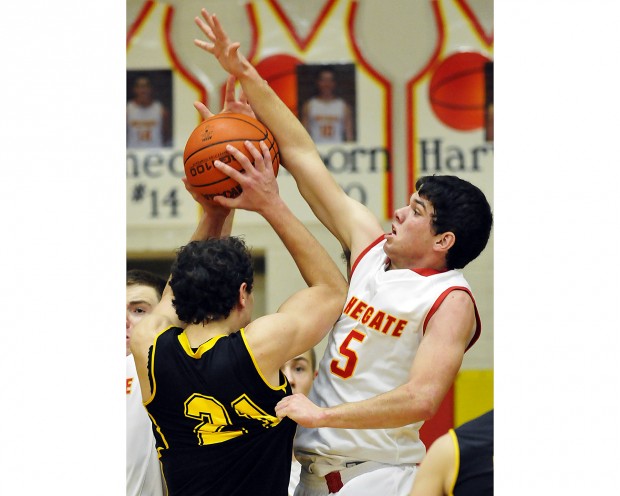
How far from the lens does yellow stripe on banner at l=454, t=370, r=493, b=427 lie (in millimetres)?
3268

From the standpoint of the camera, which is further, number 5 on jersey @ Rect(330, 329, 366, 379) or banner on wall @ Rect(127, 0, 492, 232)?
banner on wall @ Rect(127, 0, 492, 232)

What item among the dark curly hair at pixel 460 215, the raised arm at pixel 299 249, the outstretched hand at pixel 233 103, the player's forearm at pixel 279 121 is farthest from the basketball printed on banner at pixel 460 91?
the raised arm at pixel 299 249

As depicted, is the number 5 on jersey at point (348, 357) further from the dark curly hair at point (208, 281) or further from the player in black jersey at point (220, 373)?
the dark curly hair at point (208, 281)

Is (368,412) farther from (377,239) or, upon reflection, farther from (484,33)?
(484,33)

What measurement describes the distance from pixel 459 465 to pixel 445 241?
0.73m

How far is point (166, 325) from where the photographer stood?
3.00m

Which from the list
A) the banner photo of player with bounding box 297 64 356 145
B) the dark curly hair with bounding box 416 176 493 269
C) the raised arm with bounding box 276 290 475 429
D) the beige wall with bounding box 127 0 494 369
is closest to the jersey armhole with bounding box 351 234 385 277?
the dark curly hair with bounding box 416 176 493 269

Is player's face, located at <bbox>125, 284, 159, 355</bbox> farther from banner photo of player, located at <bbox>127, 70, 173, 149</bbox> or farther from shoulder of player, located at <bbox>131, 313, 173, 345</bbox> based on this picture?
shoulder of player, located at <bbox>131, 313, 173, 345</bbox>

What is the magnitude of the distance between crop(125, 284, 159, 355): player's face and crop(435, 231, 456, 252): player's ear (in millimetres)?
1305

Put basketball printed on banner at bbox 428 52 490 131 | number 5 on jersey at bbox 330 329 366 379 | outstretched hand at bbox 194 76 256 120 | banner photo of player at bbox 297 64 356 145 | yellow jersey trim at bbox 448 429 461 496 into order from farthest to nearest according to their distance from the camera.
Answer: banner photo of player at bbox 297 64 356 145
basketball printed on banner at bbox 428 52 490 131
outstretched hand at bbox 194 76 256 120
number 5 on jersey at bbox 330 329 366 379
yellow jersey trim at bbox 448 429 461 496

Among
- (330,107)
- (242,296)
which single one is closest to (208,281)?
(242,296)
